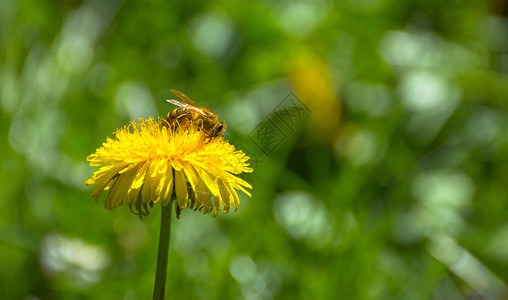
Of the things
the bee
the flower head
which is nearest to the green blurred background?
the bee

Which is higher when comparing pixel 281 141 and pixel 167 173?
pixel 167 173

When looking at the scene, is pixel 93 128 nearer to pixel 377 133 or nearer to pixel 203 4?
pixel 203 4

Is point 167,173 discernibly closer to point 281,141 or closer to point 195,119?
point 195,119

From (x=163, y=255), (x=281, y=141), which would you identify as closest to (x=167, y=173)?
(x=163, y=255)

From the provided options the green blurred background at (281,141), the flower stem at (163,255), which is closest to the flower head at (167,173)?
the flower stem at (163,255)

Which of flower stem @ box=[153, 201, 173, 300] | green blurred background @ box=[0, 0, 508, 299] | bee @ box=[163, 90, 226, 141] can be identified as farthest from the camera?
green blurred background @ box=[0, 0, 508, 299]

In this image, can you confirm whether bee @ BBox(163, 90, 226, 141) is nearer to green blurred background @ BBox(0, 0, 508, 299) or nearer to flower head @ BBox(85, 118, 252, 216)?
flower head @ BBox(85, 118, 252, 216)
